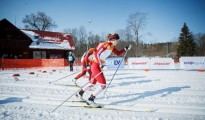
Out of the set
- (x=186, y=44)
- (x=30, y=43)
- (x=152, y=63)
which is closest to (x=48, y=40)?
(x=30, y=43)

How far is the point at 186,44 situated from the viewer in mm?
55125

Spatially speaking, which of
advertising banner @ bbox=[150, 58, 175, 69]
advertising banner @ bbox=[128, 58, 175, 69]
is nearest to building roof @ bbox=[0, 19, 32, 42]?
advertising banner @ bbox=[128, 58, 175, 69]

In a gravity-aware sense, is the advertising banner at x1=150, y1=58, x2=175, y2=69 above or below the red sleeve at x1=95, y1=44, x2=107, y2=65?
below

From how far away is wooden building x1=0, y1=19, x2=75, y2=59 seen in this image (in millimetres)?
38219

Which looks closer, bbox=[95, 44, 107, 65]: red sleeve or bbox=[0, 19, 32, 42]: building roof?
bbox=[95, 44, 107, 65]: red sleeve

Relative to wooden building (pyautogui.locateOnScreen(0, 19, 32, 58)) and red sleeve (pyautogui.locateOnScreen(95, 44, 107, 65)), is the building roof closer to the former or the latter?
wooden building (pyautogui.locateOnScreen(0, 19, 32, 58))

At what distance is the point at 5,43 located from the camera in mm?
37562

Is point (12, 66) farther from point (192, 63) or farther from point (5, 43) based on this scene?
point (192, 63)

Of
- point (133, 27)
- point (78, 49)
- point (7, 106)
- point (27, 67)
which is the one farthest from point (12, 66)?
point (78, 49)

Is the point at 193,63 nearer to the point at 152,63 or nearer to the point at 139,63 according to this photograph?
the point at 152,63

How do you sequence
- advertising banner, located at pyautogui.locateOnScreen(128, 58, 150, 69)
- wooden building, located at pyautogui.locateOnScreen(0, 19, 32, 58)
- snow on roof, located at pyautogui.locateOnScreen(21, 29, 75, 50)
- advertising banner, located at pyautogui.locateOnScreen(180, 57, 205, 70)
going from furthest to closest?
snow on roof, located at pyautogui.locateOnScreen(21, 29, 75, 50), wooden building, located at pyautogui.locateOnScreen(0, 19, 32, 58), advertising banner, located at pyautogui.locateOnScreen(128, 58, 150, 69), advertising banner, located at pyautogui.locateOnScreen(180, 57, 205, 70)

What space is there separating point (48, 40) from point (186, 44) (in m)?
37.7

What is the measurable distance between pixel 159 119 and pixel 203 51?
89250 millimetres

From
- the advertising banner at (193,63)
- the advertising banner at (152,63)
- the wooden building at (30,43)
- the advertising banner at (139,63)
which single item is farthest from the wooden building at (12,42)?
the advertising banner at (193,63)
